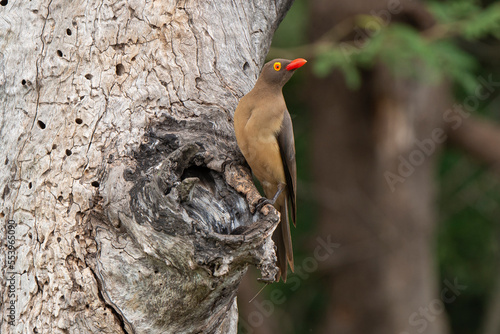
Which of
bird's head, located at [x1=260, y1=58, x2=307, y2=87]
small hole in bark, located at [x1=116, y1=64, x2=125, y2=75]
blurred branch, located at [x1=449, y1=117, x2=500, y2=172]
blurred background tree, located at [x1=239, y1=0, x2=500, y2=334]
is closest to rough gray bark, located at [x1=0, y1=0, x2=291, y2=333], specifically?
small hole in bark, located at [x1=116, y1=64, x2=125, y2=75]

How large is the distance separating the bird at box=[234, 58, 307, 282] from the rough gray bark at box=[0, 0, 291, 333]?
104mm

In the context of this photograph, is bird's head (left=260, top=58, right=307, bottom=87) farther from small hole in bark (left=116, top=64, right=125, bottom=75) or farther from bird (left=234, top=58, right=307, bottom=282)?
small hole in bark (left=116, top=64, right=125, bottom=75)

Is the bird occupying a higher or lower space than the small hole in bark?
lower

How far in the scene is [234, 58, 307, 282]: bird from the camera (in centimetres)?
325

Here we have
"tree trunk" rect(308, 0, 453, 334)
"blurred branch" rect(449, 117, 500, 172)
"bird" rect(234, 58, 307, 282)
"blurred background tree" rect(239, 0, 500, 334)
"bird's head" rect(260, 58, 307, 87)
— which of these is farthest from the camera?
"blurred branch" rect(449, 117, 500, 172)

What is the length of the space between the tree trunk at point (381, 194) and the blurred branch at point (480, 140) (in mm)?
314

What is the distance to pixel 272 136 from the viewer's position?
352 cm

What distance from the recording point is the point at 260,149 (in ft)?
11.0

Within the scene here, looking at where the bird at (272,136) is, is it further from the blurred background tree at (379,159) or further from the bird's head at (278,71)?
the blurred background tree at (379,159)

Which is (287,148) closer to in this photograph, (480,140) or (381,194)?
(381,194)

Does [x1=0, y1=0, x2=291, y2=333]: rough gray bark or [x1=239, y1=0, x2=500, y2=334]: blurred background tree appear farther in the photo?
[x1=239, y1=0, x2=500, y2=334]: blurred background tree

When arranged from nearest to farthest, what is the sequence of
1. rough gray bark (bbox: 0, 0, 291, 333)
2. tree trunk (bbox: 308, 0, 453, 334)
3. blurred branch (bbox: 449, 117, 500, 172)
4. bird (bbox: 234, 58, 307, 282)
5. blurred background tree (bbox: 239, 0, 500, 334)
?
rough gray bark (bbox: 0, 0, 291, 333) → bird (bbox: 234, 58, 307, 282) → blurred background tree (bbox: 239, 0, 500, 334) → tree trunk (bbox: 308, 0, 453, 334) → blurred branch (bbox: 449, 117, 500, 172)

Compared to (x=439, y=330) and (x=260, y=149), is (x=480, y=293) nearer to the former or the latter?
(x=439, y=330)

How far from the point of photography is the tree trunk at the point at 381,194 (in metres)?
7.02
